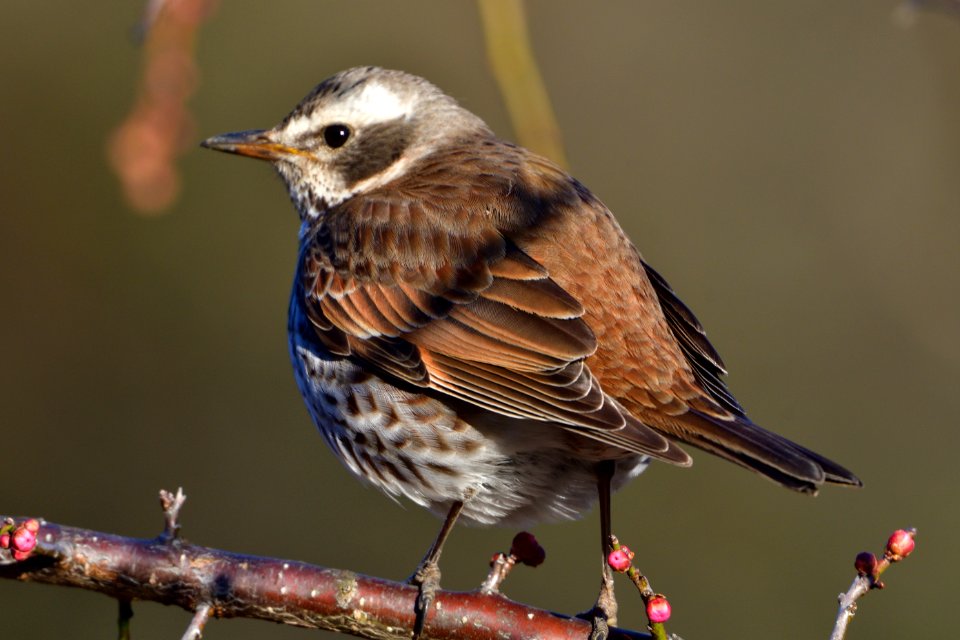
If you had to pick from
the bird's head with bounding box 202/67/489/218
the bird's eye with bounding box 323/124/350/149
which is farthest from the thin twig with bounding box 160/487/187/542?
the bird's eye with bounding box 323/124/350/149

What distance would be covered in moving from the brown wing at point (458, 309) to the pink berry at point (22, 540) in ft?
4.89

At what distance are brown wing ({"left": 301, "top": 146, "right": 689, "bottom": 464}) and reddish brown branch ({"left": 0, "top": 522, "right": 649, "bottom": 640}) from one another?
73cm

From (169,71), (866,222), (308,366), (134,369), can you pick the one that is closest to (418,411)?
(308,366)

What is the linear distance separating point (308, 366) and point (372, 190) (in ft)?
2.81

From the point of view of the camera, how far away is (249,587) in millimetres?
4715

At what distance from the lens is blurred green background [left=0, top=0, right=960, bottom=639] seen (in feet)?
31.0

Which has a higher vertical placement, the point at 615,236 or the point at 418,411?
the point at 615,236

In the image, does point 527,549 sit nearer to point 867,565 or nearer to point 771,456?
point 771,456

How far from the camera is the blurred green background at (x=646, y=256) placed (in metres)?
9.44

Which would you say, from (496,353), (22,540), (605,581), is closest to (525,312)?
(496,353)

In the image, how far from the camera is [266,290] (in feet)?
35.0

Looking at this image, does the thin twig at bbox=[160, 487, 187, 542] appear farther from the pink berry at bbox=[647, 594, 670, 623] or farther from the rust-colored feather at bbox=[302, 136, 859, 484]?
the pink berry at bbox=[647, 594, 670, 623]

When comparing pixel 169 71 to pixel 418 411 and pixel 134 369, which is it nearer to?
pixel 418 411

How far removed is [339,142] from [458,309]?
132cm
